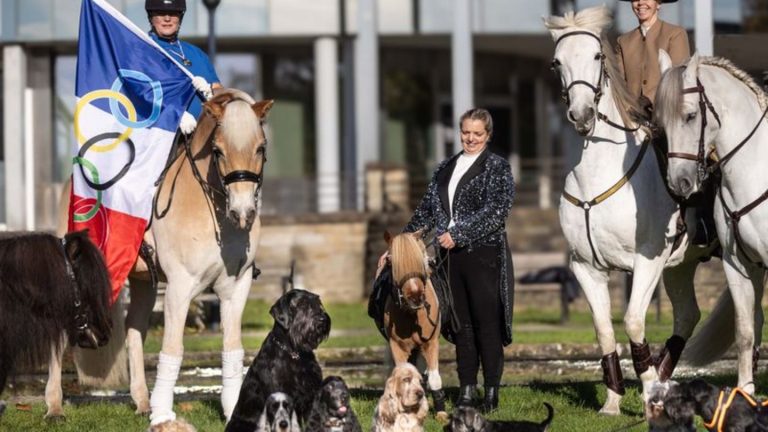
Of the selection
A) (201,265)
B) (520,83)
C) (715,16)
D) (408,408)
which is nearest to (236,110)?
(201,265)

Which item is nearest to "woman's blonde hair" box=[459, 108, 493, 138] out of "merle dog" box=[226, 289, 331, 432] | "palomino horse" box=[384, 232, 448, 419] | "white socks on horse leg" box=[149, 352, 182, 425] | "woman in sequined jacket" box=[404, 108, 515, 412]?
"woman in sequined jacket" box=[404, 108, 515, 412]

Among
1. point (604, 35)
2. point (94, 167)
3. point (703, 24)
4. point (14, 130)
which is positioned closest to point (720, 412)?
point (604, 35)

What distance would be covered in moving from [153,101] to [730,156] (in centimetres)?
447

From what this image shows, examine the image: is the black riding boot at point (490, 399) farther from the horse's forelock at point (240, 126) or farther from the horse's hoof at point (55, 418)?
the horse's hoof at point (55, 418)

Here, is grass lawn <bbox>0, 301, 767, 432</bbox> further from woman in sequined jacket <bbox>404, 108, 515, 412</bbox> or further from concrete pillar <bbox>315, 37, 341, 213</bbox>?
concrete pillar <bbox>315, 37, 341, 213</bbox>

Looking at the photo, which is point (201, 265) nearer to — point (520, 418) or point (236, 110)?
point (236, 110)

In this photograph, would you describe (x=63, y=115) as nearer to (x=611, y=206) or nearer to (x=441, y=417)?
(x=611, y=206)

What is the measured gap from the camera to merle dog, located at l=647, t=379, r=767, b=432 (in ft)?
28.5

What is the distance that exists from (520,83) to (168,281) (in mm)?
29513

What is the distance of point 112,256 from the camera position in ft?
38.4

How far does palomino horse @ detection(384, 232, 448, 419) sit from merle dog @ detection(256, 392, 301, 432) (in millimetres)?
2027

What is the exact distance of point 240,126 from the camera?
10812 millimetres

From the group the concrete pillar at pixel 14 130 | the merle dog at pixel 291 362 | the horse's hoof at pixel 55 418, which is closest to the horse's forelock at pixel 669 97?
the merle dog at pixel 291 362

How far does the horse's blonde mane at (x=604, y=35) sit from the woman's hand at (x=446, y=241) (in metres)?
1.64
